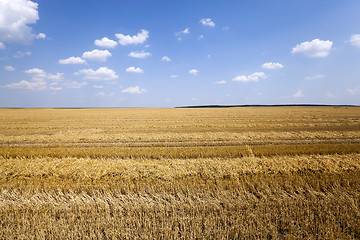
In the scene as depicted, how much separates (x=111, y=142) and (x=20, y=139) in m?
9.46

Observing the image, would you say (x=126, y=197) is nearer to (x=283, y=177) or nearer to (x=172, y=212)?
(x=172, y=212)

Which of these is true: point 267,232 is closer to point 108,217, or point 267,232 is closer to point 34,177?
point 108,217

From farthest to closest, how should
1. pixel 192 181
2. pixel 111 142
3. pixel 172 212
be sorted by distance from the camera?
pixel 111 142 → pixel 192 181 → pixel 172 212

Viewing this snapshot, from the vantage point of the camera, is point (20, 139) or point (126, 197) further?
point (20, 139)

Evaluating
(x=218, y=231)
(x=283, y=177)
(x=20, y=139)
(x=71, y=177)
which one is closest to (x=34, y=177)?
(x=71, y=177)

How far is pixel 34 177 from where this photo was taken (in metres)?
7.25

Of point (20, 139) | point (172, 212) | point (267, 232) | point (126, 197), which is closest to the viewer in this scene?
point (267, 232)

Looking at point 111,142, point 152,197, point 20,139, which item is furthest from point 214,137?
point 20,139

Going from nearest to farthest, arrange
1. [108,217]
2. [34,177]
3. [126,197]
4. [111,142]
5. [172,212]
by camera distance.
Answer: [108,217] < [172,212] < [126,197] < [34,177] < [111,142]

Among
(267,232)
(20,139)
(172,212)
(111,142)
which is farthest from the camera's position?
(20,139)

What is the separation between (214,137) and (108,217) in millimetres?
13433

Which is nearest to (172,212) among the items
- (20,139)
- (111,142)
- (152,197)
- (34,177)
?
(152,197)

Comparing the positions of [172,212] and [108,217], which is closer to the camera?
[108,217]

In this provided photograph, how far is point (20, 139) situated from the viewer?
1664 centimetres
